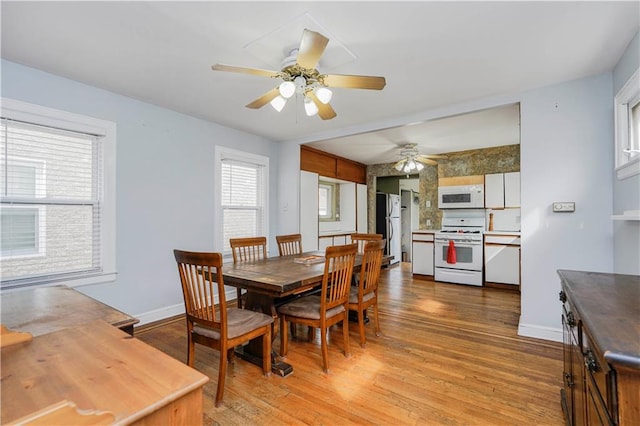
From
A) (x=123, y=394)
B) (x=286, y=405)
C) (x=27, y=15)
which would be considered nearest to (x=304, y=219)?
(x=286, y=405)

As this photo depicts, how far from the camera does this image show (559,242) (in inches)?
109

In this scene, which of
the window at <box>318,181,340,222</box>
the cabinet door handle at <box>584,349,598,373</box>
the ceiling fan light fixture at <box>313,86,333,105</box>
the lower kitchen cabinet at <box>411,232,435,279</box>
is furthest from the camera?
the window at <box>318,181,340,222</box>

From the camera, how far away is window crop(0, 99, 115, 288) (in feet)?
7.96

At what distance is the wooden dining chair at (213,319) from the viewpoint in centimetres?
186

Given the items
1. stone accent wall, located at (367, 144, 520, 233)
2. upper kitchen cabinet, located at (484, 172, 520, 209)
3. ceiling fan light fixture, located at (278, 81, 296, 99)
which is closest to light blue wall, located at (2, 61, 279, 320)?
ceiling fan light fixture, located at (278, 81, 296, 99)

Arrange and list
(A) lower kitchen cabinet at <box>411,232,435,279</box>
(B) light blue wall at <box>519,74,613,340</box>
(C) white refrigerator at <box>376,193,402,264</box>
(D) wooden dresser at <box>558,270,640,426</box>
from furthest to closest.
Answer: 1. (C) white refrigerator at <box>376,193,402,264</box>
2. (A) lower kitchen cabinet at <box>411,232,435,279</box>
3. (B) light blue wall at <box>519,74,613,340</box>
4. (D) wooden dresser at <box>558,270,640,426</box>

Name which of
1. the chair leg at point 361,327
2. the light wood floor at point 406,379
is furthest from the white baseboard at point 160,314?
the chair leg at point 361,327

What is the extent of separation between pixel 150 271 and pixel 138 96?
1893 millimetres

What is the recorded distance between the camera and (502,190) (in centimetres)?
513

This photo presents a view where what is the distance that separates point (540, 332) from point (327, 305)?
217 centimetres

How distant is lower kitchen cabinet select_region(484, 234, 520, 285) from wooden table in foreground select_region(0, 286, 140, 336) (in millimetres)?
5083

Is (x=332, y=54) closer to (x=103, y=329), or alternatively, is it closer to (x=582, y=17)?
(x=582, y=17)

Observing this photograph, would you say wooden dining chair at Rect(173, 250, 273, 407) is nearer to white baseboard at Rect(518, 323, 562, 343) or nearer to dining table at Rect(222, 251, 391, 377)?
dining table at Rect(222, 251, 391, 377)

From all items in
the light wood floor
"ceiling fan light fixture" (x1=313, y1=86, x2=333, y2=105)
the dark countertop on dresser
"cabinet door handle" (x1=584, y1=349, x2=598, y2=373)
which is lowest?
the light wood floor
